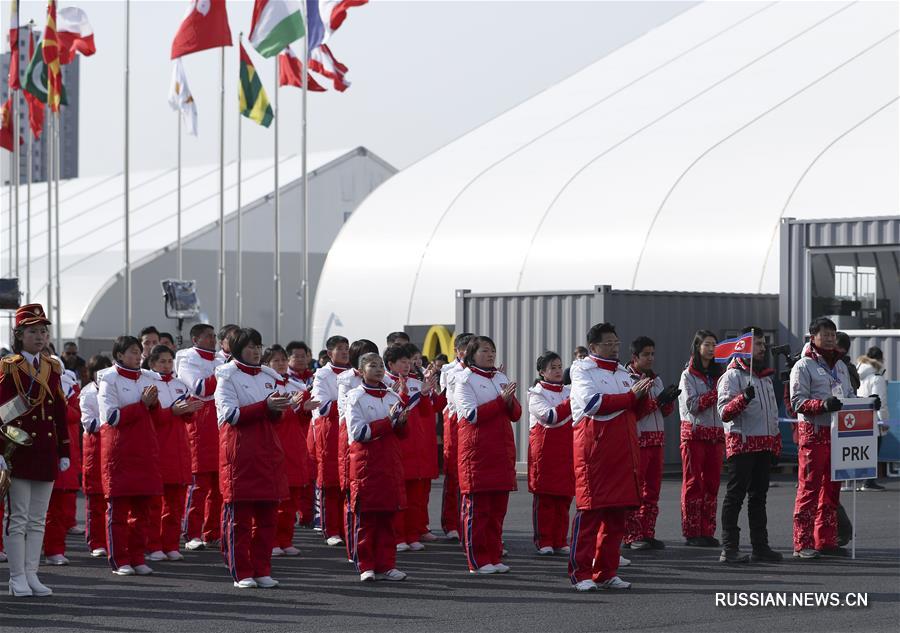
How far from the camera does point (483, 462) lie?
11.8 m

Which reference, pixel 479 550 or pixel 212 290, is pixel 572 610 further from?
pixel 212 290

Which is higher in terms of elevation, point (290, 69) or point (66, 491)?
point (290, 69)

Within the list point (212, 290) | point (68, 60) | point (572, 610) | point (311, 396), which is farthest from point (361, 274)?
point (572, 610)

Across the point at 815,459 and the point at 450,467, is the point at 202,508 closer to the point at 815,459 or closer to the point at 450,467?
the point at 450,467

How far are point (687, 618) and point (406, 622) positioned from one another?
1788 mm

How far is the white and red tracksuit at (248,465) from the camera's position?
10820mm

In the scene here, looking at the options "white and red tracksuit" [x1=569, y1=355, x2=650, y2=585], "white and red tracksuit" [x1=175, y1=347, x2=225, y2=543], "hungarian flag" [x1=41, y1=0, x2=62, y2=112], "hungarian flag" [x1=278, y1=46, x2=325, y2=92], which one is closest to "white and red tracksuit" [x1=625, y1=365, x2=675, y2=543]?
"white and red tracksuit" [x1=569, y1=355, x2=650, y2=585]

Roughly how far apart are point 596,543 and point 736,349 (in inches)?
96.8

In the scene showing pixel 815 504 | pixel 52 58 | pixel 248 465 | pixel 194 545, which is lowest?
pixel 194 545

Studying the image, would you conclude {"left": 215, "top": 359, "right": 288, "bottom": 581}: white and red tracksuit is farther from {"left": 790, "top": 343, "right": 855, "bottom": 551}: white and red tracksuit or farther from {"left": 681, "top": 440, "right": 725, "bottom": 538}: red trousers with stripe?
{"left": 790, "top": 343, "right": 855, "bottom": 551}: white and red tracksuit

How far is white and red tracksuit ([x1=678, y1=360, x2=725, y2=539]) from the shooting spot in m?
13.2

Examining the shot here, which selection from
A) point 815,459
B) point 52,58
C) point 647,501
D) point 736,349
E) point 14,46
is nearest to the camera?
point 736,349

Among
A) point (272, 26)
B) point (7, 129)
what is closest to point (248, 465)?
point (272, 26)

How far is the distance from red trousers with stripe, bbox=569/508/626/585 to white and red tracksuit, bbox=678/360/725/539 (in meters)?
2.68
